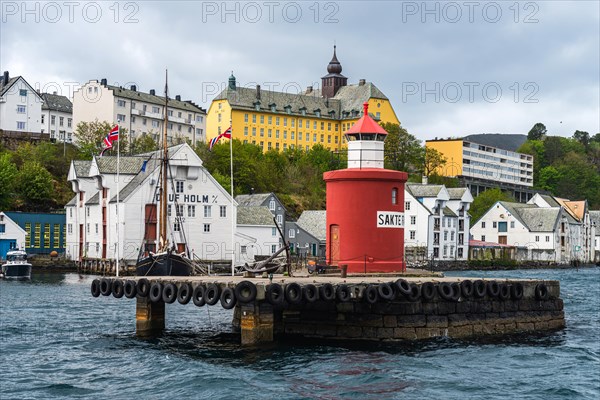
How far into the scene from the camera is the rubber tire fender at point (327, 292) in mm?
27453

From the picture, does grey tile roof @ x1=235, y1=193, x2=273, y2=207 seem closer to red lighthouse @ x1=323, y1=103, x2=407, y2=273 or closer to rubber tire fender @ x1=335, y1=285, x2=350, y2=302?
red lighthouse @ x1=323, y1=103, x2=407, y2=273

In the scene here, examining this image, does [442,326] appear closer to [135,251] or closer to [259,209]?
[135,251]

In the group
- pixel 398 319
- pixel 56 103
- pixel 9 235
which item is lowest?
pixel 398 319

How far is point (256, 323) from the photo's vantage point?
27.1 metres

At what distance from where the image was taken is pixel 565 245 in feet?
401

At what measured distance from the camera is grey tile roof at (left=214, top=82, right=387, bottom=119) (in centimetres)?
13164

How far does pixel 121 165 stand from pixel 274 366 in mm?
52422

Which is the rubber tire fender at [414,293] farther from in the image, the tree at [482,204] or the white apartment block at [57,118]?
the tree at [482,204]

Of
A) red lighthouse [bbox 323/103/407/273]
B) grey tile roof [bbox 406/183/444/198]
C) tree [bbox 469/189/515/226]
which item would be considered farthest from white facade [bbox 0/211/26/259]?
tree [bbox 469/189/515/226]

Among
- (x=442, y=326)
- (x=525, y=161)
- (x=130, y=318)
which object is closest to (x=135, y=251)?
(x=130, y=318)

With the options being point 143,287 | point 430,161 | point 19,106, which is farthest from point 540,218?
point 143,287

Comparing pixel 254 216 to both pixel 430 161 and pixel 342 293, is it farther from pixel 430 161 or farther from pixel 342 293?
pixel 430 161

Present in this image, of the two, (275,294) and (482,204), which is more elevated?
(482,204)

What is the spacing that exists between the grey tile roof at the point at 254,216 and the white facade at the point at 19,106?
41093 millimetres
